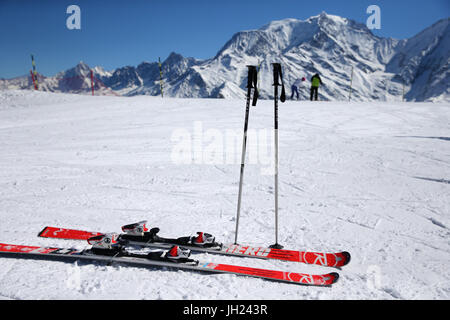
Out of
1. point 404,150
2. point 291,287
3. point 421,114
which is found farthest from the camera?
point 421,114

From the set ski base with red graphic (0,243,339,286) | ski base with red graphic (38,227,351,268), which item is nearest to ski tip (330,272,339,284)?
ski base with red graphic (0,243,339,286)

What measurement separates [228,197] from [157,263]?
2466 mm

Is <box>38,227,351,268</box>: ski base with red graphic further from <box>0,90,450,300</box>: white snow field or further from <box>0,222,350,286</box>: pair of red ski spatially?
<box>0,90,450,300</box>: white snow field

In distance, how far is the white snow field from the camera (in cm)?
299

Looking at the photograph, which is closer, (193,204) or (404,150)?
(193,204)

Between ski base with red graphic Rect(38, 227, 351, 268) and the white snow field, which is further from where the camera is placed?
ski base with red graphic Rect(38, 227, 351, 268)

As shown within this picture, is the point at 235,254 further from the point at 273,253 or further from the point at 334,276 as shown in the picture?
the point at 334,276

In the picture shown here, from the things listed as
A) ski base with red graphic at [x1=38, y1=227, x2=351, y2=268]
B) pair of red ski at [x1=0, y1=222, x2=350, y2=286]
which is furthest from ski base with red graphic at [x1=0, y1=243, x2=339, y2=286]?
ski base with red graphic at [x1=38, y1=227, x2=351, y2=268]

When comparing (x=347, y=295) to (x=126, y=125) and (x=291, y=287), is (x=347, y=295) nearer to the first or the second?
(x=291, y=287)

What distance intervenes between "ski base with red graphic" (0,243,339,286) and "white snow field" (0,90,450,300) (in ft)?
0.25
